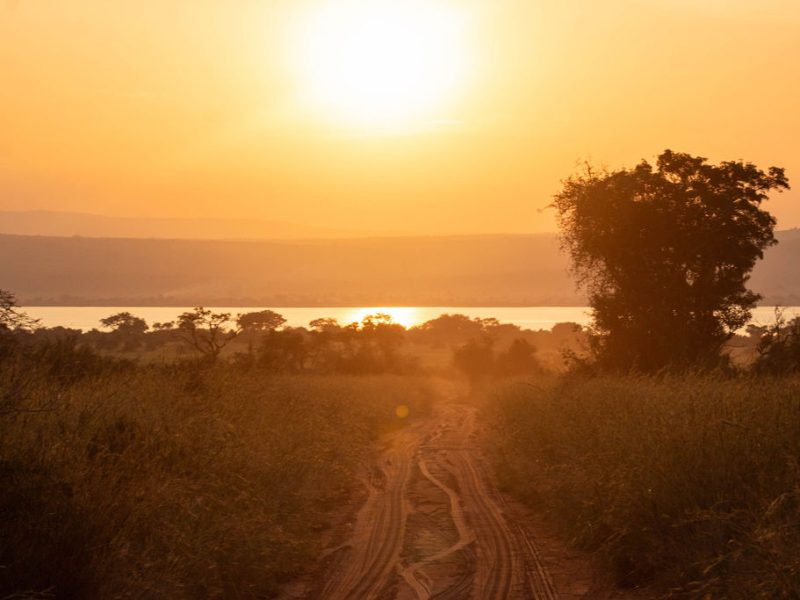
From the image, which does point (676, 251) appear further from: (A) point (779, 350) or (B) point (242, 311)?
(B) point (242, 311)

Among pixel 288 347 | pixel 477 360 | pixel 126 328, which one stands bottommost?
pixel 477 360

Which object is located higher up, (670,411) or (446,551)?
(670,411)

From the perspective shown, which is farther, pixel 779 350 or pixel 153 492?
pixel 779 350

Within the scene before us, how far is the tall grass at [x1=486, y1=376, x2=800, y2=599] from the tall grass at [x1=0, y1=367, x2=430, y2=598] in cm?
373

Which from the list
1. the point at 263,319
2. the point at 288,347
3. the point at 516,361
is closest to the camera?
the point at 288,347

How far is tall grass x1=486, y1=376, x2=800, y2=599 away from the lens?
7.30 meters

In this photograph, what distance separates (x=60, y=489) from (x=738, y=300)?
2466cm

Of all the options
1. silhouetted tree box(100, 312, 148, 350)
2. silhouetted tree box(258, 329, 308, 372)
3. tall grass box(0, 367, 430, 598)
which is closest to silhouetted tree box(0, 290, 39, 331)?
tall grass box(0, 367, 430, 598)

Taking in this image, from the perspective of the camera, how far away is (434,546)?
11125 millimetres

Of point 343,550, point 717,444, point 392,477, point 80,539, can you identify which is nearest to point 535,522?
point 343,550

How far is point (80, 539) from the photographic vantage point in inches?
283

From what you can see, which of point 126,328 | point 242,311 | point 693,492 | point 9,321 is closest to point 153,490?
point 693,492

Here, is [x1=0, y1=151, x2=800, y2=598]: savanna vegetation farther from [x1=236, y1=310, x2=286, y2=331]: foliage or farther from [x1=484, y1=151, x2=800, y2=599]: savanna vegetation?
[x1=236, y1=310, x2=286, y2=331]: foliage

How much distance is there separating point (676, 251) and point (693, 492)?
781 inches
